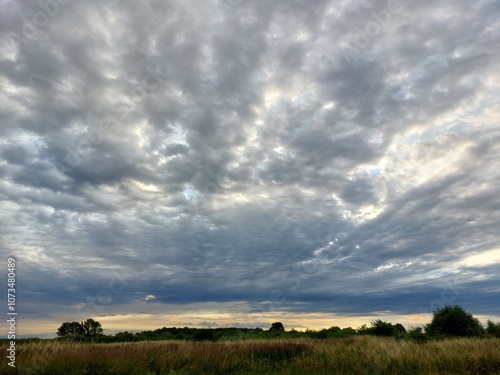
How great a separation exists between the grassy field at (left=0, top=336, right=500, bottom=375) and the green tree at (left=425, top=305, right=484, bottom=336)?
57.9ft

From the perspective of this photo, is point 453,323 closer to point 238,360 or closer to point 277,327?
point 238,360

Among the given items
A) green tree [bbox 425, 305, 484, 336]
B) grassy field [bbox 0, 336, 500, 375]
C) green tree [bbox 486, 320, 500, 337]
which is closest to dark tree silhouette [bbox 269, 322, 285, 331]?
green tree [bbox 425, 305, 484, 336]

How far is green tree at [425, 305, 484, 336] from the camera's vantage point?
36.7 meters

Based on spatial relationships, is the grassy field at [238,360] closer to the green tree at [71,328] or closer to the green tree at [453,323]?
the green tree at [453,323]

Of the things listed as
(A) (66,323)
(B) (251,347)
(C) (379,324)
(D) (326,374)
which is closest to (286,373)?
(D) (326,374)

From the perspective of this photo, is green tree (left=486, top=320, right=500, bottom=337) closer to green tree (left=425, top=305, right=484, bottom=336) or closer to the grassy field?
green tree (left=425, top=305, right=484, bottom=336)

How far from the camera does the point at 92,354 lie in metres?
14.6

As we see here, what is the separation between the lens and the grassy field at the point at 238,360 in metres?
12.8

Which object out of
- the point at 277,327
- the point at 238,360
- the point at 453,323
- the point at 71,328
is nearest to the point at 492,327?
the point at 453,323

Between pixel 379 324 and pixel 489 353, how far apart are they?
73.8ft

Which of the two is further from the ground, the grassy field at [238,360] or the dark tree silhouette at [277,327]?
the dark tree silhouette at [277,327]

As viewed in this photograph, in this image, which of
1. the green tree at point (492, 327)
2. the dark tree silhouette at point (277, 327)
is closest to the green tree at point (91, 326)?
the dark tree silhouette at point (277, 327)

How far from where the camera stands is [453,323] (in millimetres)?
38156

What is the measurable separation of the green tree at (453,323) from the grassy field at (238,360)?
57.9ft
